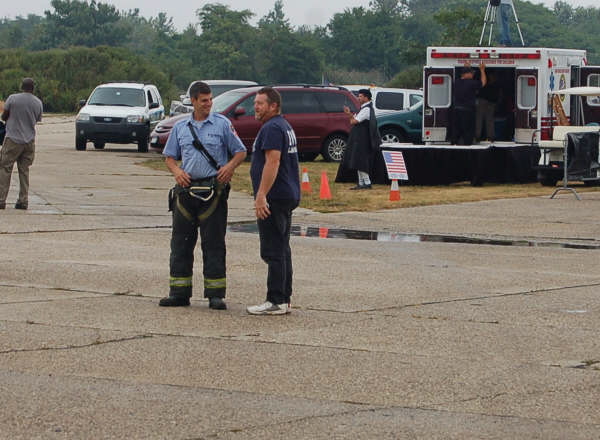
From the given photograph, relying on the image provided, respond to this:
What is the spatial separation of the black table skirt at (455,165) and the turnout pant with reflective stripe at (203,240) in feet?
41.5

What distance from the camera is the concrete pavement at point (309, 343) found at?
6676 mm

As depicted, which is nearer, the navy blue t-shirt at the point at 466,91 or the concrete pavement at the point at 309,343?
the concrete pavement at the point at 309,343

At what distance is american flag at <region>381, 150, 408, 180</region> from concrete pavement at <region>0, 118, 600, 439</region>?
5.37 meters

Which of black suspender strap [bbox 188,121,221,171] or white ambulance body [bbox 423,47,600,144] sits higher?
white ambulance body [bbox 423,47,600,144]

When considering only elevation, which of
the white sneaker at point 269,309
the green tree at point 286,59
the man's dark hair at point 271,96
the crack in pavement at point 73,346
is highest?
the green tree at point 286,59

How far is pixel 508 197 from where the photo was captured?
21.0 metres

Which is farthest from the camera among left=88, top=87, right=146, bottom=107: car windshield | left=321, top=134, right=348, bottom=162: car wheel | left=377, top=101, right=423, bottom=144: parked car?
left=88, top=87, right=146, bottom=107: car windshield

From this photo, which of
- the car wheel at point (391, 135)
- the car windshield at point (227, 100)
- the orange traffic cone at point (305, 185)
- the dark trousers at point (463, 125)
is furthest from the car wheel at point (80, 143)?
the orange traffic cone at point (305, 185)

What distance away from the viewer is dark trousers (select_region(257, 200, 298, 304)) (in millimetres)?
9875

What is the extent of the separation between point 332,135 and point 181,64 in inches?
3777

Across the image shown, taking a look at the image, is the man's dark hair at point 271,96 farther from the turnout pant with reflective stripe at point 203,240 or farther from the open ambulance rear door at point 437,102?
the open ambulance rear door at point 437,102

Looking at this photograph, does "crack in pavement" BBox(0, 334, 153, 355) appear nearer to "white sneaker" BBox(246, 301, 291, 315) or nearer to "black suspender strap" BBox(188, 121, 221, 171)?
"white sneaker" BBox(246, 301, 291, 315)

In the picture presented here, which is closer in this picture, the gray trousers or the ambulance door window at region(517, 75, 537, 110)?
the gray trousers

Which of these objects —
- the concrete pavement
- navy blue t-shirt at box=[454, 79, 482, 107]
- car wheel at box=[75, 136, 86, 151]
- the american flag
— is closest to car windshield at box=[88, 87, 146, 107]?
car wheel at box=[75, 136, 86, 151]
